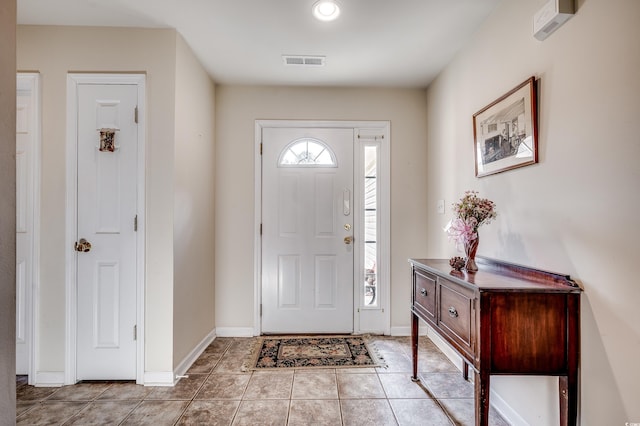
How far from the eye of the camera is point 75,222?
7.11 ft

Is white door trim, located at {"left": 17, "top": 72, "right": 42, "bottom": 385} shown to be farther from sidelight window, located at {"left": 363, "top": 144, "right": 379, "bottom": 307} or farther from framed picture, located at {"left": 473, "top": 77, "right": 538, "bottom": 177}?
framed picture, located at {"left": 473, "top": 77, "right": 538, "bottom": 177}

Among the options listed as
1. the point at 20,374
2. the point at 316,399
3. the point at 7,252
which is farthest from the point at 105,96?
the point at 316,399

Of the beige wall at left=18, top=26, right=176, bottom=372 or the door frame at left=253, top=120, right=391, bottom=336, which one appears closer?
the beige wall at left=18, top=26, right=176, bottom=372

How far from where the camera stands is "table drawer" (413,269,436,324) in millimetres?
1871

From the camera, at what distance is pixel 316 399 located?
6.59ft

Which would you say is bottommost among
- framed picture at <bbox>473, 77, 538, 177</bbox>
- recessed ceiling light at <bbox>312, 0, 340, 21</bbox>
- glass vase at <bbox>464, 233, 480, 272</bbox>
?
glass vase at <bbox>464, 233, 480, 272</bbox>

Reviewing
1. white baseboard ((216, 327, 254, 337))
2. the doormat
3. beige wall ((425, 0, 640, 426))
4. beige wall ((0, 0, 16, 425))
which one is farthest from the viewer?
white baseboard ((216, 327, 254, 337))

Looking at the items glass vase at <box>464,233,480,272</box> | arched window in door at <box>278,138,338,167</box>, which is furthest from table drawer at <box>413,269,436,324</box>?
arched window in door at <box>278,138,338,167</box>

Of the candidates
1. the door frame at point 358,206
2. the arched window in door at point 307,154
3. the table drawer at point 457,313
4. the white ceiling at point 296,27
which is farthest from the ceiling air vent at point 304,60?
the table drawer at point 457,313

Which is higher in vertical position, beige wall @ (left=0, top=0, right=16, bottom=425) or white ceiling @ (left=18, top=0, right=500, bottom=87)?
white ceiling @ (left=18, top=0, right=500, bottom=87)

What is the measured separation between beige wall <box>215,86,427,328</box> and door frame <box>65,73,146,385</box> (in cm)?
98

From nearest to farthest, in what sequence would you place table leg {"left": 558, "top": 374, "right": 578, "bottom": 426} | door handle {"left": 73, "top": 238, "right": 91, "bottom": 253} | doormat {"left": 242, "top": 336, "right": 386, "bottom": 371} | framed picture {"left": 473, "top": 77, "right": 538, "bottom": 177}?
table leg {"left": 558, "top": 374, "right": 578, "bottom": 426}, framed picture {"left": 473, "top": 77, "right": 538, "bottom": 177}, door handle {"left": 73, "top": 238, "right": 91, "bottom": 253}, doormat {"left": 242, "top": 336, "right": 386, "bottom": 371}

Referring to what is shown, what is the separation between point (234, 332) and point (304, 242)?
1136mm

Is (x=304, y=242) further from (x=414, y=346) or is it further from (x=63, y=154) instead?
(x=63, y=154)
